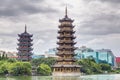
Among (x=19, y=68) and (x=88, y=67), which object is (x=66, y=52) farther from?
(x=88, y=67)

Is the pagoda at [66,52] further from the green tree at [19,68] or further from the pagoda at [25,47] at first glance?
the pagoda at [25,47]

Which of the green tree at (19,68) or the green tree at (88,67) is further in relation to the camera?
the green tree at (88,67)

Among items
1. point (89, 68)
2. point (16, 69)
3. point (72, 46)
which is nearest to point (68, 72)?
point (72, 46)

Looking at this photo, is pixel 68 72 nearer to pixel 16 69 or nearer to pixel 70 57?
pixel 70 57

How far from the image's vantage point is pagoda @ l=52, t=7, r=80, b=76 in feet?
282

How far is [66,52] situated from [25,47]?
1523 inches

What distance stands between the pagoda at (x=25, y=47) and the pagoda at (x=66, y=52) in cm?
3471

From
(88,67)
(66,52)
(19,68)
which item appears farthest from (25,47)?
(19,68)

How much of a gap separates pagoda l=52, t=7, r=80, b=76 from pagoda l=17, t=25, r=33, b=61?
1367 inches

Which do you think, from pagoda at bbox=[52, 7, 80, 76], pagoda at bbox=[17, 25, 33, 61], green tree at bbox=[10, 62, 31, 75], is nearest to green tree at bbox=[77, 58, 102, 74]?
pagoda at bbox=[52, 7, 80, 76]

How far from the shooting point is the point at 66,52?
8806cm

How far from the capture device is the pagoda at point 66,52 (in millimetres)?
86000

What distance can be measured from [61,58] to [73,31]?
8698mm

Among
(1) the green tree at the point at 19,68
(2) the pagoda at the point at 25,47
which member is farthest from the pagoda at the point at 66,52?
(2) the pagoda at the point at 25,47
